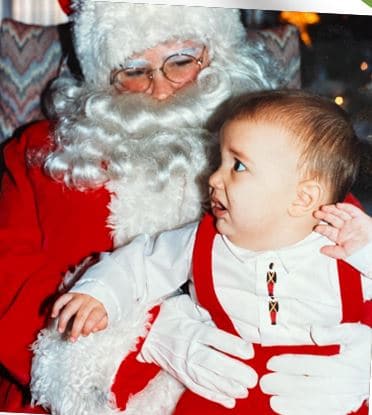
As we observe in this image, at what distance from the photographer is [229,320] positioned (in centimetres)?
100

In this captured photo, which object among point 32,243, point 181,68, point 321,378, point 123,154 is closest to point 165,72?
point 181,68

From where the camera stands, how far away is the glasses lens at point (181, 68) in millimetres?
1085

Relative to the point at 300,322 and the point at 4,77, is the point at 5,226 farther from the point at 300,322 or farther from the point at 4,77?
the point at 300,322

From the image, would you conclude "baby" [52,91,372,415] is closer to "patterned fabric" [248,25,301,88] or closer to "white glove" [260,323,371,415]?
"white glove" [260,323,371,415]

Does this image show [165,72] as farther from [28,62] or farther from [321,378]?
[321,378]

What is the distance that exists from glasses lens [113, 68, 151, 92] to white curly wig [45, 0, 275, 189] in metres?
0.01

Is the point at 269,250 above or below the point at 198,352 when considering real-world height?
above

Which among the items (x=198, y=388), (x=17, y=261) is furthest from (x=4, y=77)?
(x=198, y=388)

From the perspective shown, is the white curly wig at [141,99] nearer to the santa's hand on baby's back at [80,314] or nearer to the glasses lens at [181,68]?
the glasses lens at [181,68]

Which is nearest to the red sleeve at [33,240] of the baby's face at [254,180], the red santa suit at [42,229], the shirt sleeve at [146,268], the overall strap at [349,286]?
the red santa suit at [42,229]

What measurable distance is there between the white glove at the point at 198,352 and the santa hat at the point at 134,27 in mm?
372

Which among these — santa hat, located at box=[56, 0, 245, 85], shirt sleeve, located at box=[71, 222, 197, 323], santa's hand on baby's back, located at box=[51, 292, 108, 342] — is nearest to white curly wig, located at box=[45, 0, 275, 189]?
santa hat, located at box=[56, 0, 245, 85]

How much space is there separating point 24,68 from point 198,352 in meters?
0.56

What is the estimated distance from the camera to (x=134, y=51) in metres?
1.08
